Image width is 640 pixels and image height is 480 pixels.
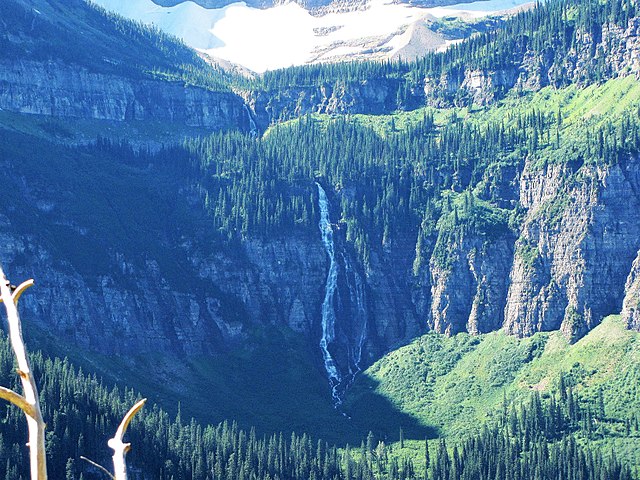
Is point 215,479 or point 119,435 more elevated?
point 119,435

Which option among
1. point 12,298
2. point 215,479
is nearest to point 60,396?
point 215,479

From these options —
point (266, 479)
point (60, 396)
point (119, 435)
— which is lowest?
point (266, 479)

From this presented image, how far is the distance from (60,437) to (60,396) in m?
11.8

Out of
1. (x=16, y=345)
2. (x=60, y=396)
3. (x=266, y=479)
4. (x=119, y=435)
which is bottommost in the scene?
(x=266, y=479)

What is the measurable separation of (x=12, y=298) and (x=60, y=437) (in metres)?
177

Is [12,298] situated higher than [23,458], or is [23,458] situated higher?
[12,298]

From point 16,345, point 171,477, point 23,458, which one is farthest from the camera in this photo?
point 171,477

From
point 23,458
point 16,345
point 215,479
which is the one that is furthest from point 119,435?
point 215,479

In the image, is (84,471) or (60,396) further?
(60,396)

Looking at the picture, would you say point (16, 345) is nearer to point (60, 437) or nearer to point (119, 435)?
point (119, 435)

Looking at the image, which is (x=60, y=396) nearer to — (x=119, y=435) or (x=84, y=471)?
(x=84, y=471)

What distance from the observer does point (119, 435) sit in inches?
592

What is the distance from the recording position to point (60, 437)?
186m

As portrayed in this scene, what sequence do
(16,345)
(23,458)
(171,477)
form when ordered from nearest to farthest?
(16,345), (23,458), (171,477)
